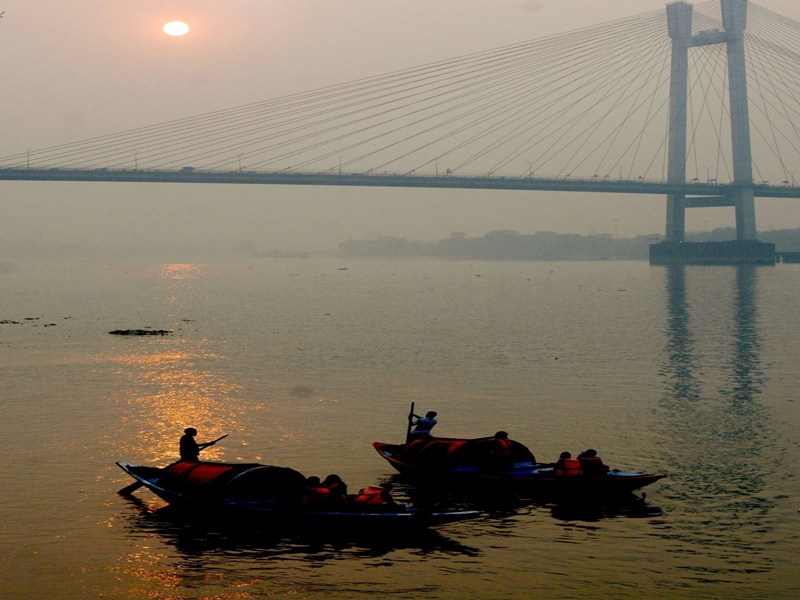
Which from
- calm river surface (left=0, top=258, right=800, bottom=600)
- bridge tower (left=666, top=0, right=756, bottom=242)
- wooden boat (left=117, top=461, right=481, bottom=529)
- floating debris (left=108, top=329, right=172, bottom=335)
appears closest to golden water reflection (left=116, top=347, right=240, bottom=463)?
calm river surface (left=0, top=258, right=800, bottom=600)

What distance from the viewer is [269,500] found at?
Answer: 19406 mm

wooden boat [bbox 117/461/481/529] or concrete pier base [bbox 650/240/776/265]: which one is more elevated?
concrete pier base [bbox 650/240/776/265]

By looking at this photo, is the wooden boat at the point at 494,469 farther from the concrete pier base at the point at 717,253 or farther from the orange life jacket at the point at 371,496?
the concrete pier base at the point at 717,253

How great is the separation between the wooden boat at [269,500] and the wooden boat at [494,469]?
2.90 m

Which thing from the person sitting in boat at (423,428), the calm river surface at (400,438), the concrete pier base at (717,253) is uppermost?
the concrete pier base at (717,253)

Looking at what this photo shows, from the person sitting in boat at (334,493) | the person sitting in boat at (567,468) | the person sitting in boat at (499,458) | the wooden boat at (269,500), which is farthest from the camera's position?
the person sitting in boat at (499,458)

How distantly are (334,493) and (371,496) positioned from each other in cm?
72

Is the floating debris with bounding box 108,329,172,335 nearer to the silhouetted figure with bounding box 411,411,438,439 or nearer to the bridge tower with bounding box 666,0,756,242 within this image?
the silhouetted figure with bounding box 411,411,438,439

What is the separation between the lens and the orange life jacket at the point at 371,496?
62.5 feet

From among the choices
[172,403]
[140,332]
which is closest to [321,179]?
[140,332]

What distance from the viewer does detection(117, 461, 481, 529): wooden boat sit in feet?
61.7

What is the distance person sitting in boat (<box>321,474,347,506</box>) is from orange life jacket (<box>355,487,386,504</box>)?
29 cm

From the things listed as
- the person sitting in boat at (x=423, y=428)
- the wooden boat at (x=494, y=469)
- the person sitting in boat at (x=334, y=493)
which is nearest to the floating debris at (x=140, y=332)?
the person sitting in boat at (x=423, y=428)

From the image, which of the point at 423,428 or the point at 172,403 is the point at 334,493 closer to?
the point at 423,428
